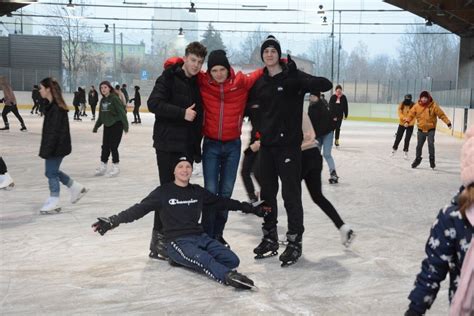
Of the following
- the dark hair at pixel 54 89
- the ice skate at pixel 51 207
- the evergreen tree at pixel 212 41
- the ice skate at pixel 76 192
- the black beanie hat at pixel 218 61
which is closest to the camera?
the black beanie hat at pixel 218 61

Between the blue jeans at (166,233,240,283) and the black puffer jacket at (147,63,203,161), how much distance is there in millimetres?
602

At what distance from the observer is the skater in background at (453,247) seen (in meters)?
1.86

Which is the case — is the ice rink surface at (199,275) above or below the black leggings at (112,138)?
below

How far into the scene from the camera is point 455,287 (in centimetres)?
202

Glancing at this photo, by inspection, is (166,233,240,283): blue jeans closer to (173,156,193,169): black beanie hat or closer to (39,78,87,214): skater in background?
(173,156,193,169): black beanie hat

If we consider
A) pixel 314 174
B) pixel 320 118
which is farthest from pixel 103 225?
pixel 320 118

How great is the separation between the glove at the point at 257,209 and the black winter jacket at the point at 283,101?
1.39 ft

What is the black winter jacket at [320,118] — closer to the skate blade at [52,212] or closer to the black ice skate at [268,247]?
the black ice skate at [268,247]

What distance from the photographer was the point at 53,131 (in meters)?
6.00

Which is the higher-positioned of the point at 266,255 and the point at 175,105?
the point at 175,105

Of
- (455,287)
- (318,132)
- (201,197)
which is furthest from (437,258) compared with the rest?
(318,132)

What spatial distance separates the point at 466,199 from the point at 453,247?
0.18 metres

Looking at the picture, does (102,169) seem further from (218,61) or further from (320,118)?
(218,61)

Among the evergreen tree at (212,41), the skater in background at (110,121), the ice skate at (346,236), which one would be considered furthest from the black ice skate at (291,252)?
the evergreen tree at (212,41)
